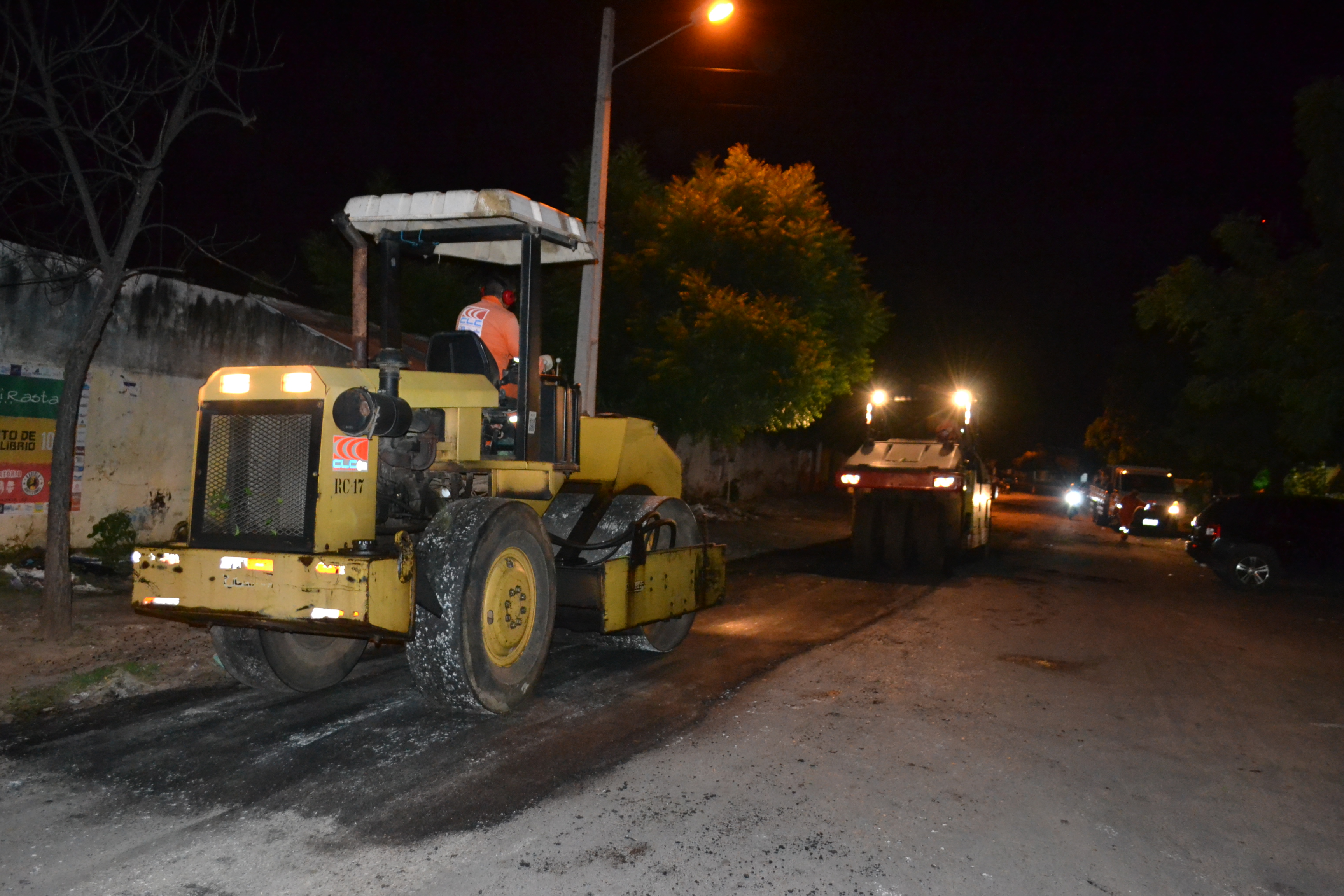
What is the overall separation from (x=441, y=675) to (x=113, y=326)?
840 centimetres

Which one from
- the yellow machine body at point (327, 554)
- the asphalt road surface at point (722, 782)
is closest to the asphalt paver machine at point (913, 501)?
the asphalt road surface at point (722, 782)

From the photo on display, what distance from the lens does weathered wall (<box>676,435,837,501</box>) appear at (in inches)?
1027

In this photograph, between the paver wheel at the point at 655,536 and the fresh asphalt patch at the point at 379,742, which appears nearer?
the fresh asphalt patch at the point at 379,742

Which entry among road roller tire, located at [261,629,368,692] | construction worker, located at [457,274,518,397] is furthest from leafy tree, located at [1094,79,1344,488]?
road roller tire, located at [261,629,368,692]

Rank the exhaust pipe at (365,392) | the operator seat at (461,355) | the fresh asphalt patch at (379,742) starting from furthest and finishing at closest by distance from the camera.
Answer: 1. the operator seat at (461,355)
2. the exhaust pipe at (365,392)
3. the fresh asphalt patch at (379,742)

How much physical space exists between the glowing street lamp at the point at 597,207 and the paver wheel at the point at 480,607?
5768 mm

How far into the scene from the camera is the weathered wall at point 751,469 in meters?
26.1

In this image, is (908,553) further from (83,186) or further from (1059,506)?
(1059,506)

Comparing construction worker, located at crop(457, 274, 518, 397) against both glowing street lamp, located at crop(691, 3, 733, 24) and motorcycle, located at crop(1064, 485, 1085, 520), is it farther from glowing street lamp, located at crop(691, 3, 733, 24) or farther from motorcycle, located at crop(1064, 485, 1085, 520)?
motorcycle, located at crop(1064, 485, 1085, 520)

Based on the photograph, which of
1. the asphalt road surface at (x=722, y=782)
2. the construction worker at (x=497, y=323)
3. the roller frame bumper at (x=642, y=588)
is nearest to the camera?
the asphalt road surface at (x=722, y=782)

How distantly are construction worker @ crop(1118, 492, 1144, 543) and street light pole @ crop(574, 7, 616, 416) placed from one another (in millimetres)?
16164

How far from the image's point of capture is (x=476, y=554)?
5719 millimetres

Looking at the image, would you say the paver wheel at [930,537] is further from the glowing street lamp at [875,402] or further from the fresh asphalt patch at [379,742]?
the fresh asphalt patch at [379,742]

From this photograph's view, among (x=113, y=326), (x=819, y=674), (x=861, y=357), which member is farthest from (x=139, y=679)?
(x=861, y=357)
